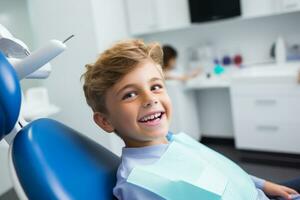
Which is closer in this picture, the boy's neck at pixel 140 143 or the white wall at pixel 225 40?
the boy's neck at pixel 140 143

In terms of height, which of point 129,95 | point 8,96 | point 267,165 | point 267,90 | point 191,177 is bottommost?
point 267,165

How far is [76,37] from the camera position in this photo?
2.98 meters

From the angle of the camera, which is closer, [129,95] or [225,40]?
[129,95]

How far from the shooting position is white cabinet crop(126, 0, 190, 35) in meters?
3.17

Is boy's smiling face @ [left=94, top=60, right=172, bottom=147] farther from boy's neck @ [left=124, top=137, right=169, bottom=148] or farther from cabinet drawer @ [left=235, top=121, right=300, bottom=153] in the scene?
cabinet drawer @ [left=235, top=121, right=300, bottom=153]

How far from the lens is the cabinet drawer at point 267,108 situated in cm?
265

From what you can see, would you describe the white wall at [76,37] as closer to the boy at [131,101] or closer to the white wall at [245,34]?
the white wall at [245,34]

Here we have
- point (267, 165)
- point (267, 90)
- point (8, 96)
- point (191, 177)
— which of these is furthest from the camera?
point (267, 165)

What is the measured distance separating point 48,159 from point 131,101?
280mm

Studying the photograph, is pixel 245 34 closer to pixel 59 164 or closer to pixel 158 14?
pixel 158 14

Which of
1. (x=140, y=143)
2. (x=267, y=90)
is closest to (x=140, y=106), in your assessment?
(x=140, y=143)

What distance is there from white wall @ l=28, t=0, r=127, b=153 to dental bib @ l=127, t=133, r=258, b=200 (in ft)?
6.81

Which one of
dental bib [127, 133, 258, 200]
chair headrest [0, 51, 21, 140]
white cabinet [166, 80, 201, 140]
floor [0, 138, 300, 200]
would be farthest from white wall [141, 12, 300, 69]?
chair headrest [0, 51, 21, 140]

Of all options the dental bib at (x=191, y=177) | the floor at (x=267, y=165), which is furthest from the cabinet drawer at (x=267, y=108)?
the dental bib at (x=191, y=177)
